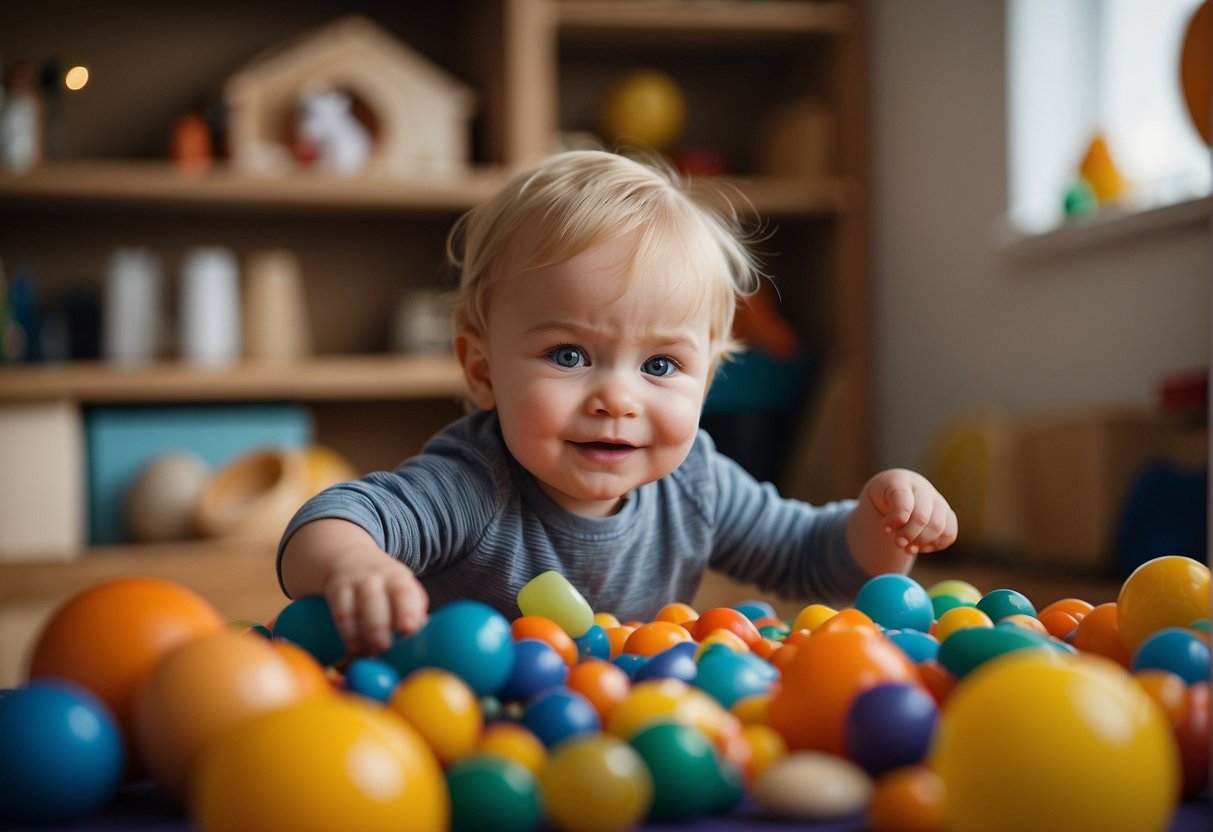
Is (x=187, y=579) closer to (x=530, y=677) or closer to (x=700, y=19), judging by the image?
(x=700, y=19)

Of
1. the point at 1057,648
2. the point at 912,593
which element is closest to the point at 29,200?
the point at 912,593

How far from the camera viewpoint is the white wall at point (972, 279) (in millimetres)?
1984

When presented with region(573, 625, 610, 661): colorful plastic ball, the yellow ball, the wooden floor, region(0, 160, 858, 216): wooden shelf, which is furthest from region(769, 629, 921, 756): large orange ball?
the yellow ball

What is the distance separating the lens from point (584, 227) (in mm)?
907

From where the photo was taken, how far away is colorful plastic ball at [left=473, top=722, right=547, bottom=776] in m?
0.46

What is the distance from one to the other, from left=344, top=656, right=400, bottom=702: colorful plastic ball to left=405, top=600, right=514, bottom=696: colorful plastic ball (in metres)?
0.02

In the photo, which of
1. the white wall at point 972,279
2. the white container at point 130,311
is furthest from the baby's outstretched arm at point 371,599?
the white container at point 130,311

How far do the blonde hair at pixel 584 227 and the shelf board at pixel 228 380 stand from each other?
1389mm

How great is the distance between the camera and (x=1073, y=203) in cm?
217

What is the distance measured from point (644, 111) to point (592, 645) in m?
2.18

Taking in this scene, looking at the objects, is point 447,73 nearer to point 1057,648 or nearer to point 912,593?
point 912,593

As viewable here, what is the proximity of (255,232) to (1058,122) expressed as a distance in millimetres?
1758

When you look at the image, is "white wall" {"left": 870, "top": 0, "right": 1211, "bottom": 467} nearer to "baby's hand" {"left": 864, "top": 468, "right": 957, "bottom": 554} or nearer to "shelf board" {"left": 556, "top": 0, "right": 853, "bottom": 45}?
"shelf board" {"left": 556, "top": 0, "right": 853, "bottom": 45}

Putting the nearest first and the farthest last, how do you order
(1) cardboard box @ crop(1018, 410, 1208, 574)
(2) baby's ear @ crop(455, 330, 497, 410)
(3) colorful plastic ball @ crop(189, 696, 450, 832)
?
(3) colorful plastic ball @ crop(189, 696, 450, 832) → (2) baby's ear @ crop(455, 330, 497, 410) → (1) cardboard box @ crop(1018, 410, 1208, 574)
